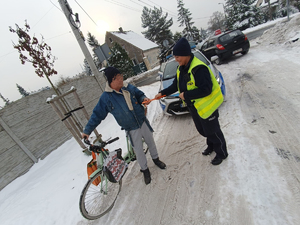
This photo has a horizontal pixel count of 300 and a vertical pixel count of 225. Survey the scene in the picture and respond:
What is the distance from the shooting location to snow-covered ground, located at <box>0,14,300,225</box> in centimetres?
182

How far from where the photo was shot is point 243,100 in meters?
3.99

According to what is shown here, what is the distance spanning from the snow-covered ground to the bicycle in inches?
5.0

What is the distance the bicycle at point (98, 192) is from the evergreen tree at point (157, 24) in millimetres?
38018

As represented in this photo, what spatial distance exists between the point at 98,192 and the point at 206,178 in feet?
5.97

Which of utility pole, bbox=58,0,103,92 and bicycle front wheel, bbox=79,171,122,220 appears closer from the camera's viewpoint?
bicycle front wheel, bbox=79,171,122,220

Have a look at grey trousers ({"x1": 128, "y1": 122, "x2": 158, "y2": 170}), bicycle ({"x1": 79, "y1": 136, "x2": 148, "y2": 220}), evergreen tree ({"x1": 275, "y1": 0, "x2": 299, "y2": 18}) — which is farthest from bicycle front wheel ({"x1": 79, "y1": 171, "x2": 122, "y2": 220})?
evergreen tree ({"x1": 275, "y1": 0, "x2": 299, "y2": 18})

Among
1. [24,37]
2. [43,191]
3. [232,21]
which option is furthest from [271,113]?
[232,21]

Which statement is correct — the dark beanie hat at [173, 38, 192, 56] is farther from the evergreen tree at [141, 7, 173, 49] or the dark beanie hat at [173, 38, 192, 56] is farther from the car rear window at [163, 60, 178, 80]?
the evergreen tree at [141, 7, 173, 49]

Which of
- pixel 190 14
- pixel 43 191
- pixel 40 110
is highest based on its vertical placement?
pixel 190 14

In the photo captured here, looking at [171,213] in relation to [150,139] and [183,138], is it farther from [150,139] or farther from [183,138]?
[183,138]

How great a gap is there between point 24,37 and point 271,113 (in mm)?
7116

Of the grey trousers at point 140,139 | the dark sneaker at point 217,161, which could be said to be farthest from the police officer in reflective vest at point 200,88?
the grey trousers at point 140,139

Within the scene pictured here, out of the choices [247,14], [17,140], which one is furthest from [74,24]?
[247,14]

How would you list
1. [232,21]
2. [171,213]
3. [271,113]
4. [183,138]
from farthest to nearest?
[232,21] → [183,138] → [271,113] → [171,213]
